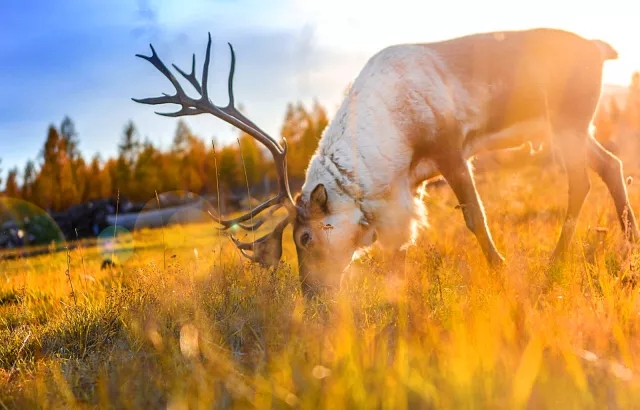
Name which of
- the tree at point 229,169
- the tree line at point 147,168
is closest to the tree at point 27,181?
the tree line at point 147,168

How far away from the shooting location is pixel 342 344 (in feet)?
8.39

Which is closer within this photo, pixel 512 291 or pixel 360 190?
pixel 512 291

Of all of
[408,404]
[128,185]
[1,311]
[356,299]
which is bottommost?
[128,185]

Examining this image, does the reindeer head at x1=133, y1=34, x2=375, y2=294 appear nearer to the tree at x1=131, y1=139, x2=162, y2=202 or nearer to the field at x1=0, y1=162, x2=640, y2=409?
the field at x1=0, y1=162, x2=640, y2=409

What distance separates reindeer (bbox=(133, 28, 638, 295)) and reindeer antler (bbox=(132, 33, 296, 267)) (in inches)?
0.4

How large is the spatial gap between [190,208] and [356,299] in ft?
60.0

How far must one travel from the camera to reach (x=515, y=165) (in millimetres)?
22453

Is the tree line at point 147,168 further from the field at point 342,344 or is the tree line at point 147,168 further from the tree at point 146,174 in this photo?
the field at point 342,344

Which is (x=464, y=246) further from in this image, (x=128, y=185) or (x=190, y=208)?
(x=128, y=185)

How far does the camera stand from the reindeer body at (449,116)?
Answer: 15.5 ft

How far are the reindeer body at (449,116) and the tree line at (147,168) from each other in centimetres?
3599

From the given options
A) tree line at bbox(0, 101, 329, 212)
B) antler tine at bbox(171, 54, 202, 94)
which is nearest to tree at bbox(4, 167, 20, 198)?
tree line at bbox(0, 101, 329, 212)

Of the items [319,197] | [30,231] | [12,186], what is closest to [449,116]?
[319,197]

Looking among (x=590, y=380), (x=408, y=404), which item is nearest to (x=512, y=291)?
(x=590, y=380)
